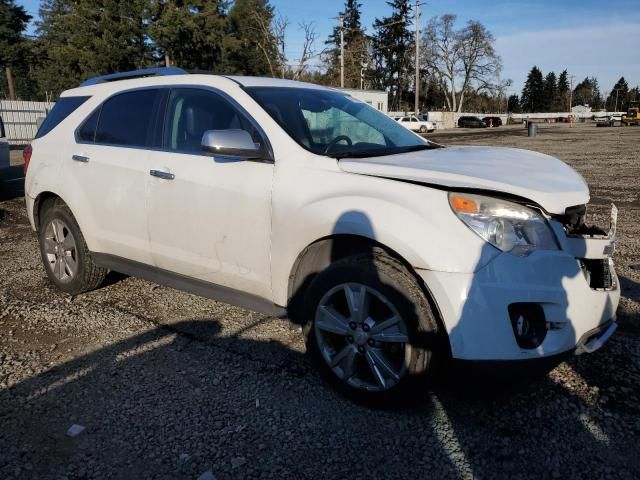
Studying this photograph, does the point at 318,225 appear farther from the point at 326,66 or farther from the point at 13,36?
the point at 13,36

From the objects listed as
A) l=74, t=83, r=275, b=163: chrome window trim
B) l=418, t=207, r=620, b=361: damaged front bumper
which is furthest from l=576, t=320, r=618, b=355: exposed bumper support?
l=74, t=83, r=275, b=163: chrome window trim

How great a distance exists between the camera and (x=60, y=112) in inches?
191

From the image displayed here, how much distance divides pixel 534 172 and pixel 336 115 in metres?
1.47

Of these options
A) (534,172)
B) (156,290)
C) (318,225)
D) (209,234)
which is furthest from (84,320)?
(534,172)

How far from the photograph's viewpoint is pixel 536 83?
121438 millimetres

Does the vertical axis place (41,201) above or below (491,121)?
below

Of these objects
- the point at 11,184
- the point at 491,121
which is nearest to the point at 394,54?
the point at 491,121

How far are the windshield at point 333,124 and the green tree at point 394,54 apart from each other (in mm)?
84084

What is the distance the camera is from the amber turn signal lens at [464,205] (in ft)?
8.71

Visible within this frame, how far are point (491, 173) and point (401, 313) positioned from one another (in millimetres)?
851

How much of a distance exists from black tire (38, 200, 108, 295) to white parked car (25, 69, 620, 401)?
0.03m

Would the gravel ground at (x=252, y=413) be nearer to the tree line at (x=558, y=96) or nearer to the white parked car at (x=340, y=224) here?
the white parked car at (x=340, y=224)

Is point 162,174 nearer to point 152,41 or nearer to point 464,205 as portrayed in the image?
point 464,205

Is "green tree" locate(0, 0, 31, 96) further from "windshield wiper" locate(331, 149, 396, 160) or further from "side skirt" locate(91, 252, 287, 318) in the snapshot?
"windshield wiper" locate(331, 149, 396, 160)
